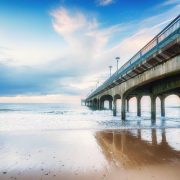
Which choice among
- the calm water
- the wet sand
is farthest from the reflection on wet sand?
the calm water

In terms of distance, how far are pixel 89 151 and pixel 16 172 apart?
4146 mm

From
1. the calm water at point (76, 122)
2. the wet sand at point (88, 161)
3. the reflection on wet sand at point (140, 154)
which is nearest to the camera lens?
the wet sand at point (88, 161)

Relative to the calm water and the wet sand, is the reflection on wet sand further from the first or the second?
the calm water

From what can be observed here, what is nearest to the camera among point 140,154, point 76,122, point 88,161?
point 88,161

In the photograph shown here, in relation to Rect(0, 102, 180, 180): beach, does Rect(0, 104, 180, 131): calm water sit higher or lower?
higher

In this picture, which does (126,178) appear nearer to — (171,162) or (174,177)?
(174,177)

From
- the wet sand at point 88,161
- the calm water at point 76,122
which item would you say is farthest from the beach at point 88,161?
the calm water at point 76,122

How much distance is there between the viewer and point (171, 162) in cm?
890

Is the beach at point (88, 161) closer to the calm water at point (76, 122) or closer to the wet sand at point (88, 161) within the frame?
the wet sand at point (88, 161)

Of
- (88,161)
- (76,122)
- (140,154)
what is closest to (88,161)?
(88,161)

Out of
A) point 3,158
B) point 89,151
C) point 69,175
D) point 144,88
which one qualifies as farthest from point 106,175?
point 144,88

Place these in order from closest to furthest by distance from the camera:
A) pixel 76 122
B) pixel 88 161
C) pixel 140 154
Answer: pixel 88 161, pixel 140 154, pixel 76 122

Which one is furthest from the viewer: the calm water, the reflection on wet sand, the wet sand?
the calm water

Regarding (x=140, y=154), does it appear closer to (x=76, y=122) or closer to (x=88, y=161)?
(x=88, y=161)
